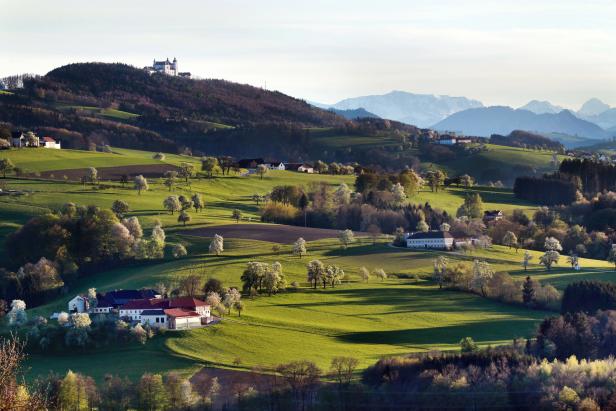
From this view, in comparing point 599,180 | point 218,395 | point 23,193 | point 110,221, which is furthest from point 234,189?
point 218,395

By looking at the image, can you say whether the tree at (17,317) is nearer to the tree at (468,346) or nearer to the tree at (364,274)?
the tree at (468,346)

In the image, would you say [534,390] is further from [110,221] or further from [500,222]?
[500,222]

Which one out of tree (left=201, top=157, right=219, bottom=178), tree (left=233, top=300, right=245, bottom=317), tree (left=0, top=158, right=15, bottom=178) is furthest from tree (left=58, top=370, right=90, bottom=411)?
tree (left=201, top=157, right=219, bottom=178)

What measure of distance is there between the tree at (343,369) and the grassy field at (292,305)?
9.30 ft

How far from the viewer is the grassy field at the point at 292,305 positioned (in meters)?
74.8

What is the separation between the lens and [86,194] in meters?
135

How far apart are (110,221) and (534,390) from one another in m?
60.6

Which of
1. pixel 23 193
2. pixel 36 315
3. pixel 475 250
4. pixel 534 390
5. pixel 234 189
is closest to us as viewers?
pixel 534 390

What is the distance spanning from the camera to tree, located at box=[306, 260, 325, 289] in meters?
99.1

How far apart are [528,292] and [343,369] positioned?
32.0m

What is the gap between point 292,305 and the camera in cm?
9138

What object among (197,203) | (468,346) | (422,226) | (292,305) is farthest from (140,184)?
(468,346)

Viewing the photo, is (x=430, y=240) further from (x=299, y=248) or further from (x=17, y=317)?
(x=17, y=317)

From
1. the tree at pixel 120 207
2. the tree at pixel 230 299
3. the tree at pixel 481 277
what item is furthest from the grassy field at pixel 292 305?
the tree at pixel 120 207
